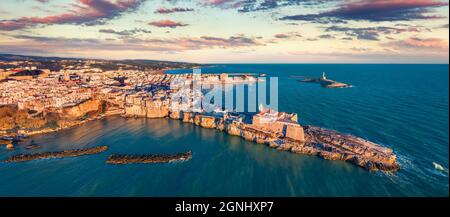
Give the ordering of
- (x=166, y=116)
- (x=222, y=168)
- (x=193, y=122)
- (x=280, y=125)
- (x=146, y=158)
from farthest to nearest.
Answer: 1. (x=166, y=116)
2. (x=193, y=122)
3. (x=280, y=125)
4. (x=146, y=158)
5. (x=222, y=168)

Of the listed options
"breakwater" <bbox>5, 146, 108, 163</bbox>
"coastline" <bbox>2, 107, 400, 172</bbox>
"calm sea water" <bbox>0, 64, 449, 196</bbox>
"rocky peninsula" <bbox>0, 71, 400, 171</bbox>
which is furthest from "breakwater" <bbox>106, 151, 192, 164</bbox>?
"coastline" <bbox>2, 107, 400, 172</bbox>

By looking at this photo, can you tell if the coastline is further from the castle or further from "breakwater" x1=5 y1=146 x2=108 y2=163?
→ "breakwater" x1=5 y1=146 x2=108 y2=163

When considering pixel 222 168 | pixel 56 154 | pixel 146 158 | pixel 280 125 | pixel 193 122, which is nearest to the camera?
pixel 222 168

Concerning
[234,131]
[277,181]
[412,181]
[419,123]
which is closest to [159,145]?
[234,131]

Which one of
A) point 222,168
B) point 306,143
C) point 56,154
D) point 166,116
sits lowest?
point 222,168

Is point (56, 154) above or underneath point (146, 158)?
above

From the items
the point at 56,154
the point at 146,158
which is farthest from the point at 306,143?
the point at 56,154

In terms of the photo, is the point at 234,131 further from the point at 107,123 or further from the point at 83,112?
the point at 83,112

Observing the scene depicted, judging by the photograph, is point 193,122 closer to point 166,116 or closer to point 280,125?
point 166,116

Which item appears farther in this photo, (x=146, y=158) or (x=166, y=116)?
(x=166, y=116)
